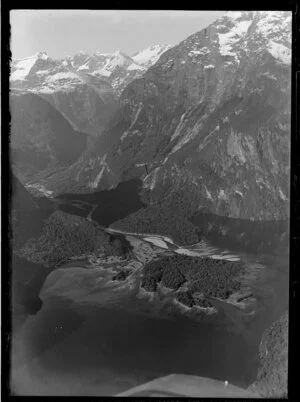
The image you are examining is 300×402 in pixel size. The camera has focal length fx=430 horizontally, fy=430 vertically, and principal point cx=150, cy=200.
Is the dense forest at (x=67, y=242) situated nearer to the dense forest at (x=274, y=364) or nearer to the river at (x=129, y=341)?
the river at (x=129, y=341)

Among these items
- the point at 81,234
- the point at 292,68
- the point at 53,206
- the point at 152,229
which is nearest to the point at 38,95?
the point at 53,206

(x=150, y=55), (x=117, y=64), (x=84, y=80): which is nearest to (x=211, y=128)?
(x=150, y=55)

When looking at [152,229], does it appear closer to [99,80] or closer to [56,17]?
[99,80]

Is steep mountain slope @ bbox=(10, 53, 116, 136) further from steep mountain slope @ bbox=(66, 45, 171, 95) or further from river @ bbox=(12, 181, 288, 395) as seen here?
river @ bbox=(12, 181, 288, 395)

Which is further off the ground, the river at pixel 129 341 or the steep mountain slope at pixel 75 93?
the steep mountain slope at pixel 75 93

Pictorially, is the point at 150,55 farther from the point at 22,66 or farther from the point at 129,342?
the point at 129,342

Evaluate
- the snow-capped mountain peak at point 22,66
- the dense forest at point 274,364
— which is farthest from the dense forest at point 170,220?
the snow-capped mountain peak at point 22,66
